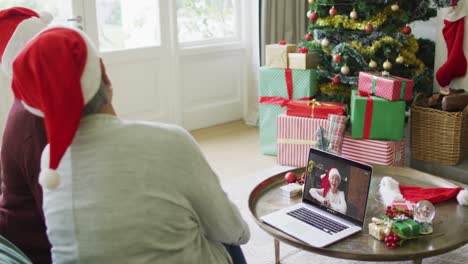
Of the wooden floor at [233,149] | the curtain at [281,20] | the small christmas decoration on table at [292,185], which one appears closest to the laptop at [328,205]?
the small christmas decoration on table at [292,185]

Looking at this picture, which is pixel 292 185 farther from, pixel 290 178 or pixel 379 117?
pixel 379 117

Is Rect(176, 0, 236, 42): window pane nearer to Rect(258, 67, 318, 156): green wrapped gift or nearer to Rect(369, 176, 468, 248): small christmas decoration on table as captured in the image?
Rect(258, 67, 318, 156): green wrapped gift

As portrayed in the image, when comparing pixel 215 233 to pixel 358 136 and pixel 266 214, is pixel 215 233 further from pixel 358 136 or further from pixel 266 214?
pixel 358 136

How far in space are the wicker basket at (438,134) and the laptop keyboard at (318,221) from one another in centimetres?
151

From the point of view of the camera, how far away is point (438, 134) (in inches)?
129

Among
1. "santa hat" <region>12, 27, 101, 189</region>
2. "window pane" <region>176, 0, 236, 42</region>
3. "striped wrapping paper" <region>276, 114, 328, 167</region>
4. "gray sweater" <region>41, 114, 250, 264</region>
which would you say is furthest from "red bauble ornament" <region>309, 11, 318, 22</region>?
"santa hat" <region>12, 27, 101, 189</region>

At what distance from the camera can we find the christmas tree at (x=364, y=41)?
3.54 meters

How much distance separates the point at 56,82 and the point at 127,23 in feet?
10.7

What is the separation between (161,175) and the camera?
49.4 inches

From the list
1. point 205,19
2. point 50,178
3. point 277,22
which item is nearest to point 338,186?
point 50,178

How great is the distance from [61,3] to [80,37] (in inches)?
113

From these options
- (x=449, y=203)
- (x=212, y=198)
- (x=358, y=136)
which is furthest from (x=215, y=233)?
(x=358, y=136)

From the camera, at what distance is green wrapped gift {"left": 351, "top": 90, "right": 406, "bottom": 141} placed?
325cm

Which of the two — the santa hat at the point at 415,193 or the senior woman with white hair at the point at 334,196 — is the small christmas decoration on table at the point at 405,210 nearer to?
the santa hat at the point at 415,193
